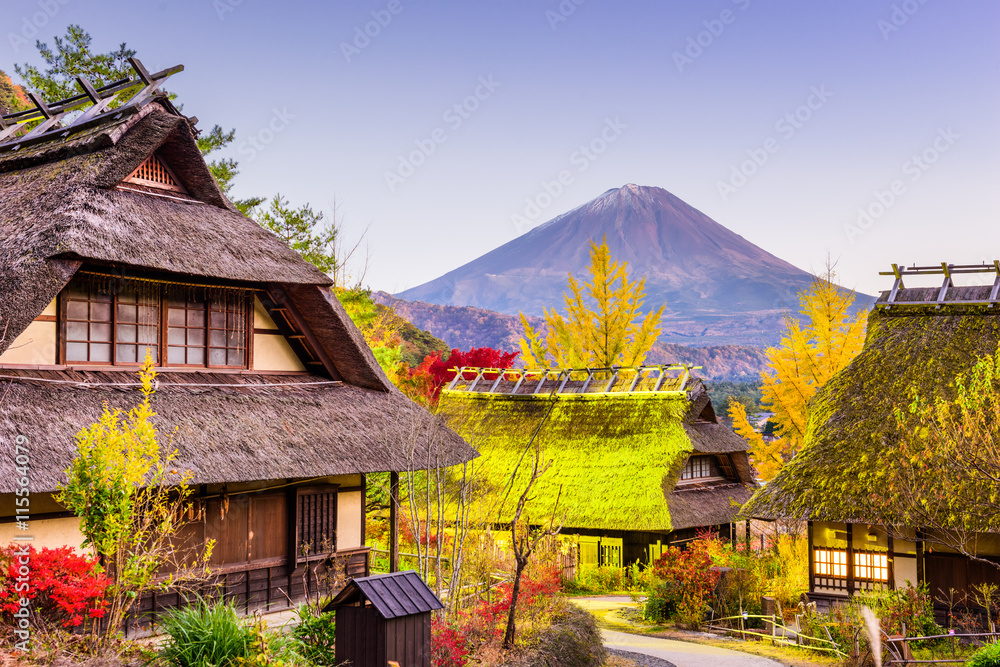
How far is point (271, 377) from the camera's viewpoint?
54.3ft

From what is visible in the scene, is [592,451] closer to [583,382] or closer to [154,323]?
[583,382]

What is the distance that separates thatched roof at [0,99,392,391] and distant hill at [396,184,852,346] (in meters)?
143

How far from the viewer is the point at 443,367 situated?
3438cm

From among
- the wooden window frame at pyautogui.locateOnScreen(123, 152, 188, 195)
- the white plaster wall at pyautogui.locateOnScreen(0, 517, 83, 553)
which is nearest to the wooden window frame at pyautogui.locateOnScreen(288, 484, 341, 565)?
the white plaster wall at pyautogui.locateOnScreen(0, 517, 83, 553)

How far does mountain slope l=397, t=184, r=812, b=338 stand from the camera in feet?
536

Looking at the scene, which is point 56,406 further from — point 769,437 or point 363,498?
point 769,437

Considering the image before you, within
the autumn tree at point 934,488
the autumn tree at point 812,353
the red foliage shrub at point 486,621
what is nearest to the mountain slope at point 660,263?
the autumn tree at point 812,353

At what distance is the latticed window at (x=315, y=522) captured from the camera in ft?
53.4

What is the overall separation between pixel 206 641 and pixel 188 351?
6.55 m

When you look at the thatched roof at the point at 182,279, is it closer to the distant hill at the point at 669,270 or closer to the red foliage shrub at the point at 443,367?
the red foliage shrub at the point at 443,367

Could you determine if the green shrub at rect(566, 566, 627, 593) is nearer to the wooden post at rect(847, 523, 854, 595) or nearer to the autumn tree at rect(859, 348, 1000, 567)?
the wooden post at rect(847, 523, 854, 595)

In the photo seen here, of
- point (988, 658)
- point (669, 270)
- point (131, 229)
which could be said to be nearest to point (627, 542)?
point (988, 658)

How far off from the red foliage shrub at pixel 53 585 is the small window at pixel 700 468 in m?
18.1

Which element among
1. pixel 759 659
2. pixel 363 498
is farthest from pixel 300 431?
pixel 759 659
